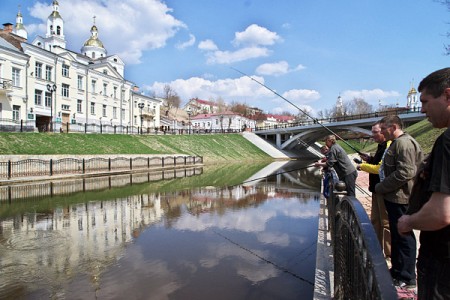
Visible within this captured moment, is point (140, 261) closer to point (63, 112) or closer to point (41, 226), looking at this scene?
point (41, 226)

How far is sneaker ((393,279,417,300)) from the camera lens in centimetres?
307

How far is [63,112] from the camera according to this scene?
37469 mm

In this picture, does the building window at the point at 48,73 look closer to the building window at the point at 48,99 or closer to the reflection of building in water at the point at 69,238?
the building window at the point at 48,99

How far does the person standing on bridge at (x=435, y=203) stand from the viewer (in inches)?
62.6

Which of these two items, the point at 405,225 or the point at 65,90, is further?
the point at 65,90

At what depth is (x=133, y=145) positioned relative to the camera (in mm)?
31359

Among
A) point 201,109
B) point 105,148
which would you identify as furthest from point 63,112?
point 201,109

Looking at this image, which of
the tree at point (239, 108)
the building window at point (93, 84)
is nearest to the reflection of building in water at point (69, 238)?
the building window at point (93, 84)

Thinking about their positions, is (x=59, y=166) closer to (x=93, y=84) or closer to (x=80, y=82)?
(x=80, y=82)

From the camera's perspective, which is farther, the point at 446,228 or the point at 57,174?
the point at 57,174

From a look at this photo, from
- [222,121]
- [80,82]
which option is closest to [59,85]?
[80,82]

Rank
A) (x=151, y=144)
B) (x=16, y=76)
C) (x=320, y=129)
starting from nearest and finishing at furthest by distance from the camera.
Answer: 1. (x=16, y=76)
2. (x=151, y=144)
3. (x=320, y=129)

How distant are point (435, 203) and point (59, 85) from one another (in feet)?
137

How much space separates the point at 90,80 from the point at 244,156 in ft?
78.5
